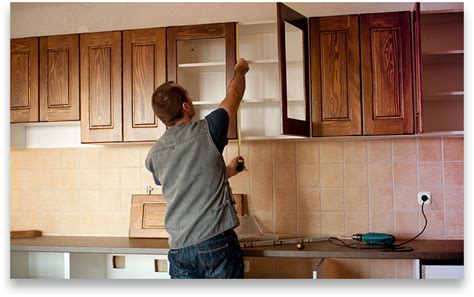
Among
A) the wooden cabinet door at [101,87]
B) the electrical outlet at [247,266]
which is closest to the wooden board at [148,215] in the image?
the electrical outlet at [247,266]

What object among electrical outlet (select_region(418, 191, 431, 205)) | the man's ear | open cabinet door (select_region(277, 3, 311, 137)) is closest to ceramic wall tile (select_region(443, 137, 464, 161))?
electrical outlet (select_region(418, 191, 431, 205))

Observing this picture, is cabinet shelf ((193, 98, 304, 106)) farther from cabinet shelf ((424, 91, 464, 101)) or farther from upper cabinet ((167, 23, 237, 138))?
cabinet shelf ((424, 91, 464, 101))

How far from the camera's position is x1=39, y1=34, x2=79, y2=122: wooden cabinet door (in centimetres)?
267

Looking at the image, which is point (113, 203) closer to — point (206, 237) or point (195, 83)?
point (195, 83)

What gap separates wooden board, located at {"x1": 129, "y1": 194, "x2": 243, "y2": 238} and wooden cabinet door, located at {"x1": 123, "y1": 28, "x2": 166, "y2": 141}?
1.14 feet

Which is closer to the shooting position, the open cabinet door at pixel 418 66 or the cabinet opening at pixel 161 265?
the open cabinet door at pixel 418 66

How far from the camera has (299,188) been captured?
2668 mm

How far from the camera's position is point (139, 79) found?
8.54 ft

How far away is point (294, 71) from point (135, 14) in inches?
34.3

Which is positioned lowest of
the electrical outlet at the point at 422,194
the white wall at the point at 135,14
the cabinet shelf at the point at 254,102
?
the electrical outlet at the point at 422,194

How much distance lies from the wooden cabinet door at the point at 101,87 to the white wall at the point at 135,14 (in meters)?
0.19

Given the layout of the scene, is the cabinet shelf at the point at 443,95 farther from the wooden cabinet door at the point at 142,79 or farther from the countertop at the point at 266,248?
the wooden cabinet door at the point at 142,79

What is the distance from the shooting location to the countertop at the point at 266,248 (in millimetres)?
2166

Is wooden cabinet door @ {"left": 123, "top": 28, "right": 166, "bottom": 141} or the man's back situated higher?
wooden cabinet door @ {"left": 123, "top": 28, "right": 166, "bottom": 141}
